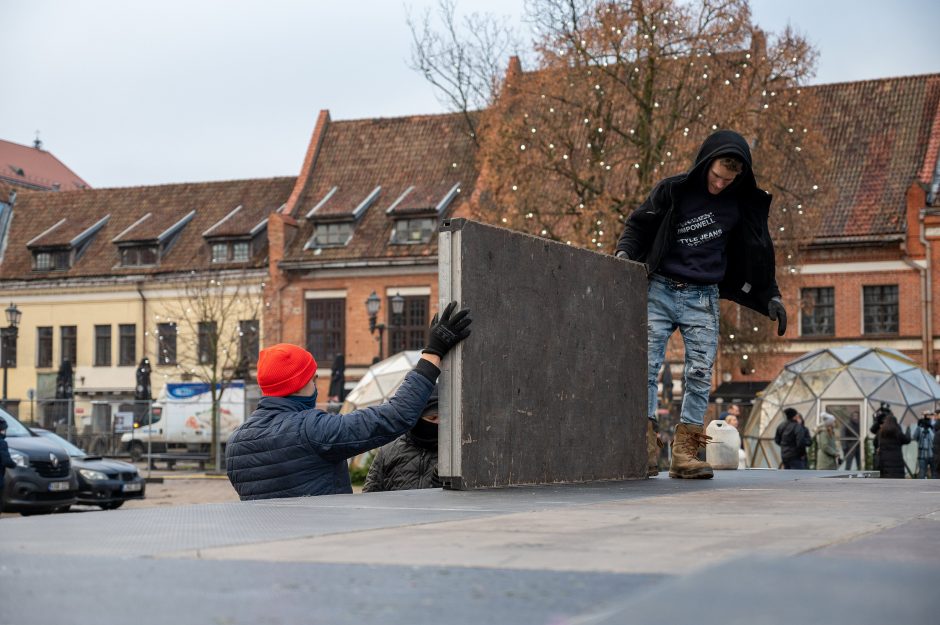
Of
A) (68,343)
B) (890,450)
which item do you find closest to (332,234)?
(68,343)

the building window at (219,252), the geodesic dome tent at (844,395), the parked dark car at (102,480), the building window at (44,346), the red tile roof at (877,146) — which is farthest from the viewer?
the building window at (44,346)

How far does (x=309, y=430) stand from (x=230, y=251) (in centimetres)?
5067

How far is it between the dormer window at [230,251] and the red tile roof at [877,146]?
22.7 meters

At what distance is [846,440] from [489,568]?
34902mm

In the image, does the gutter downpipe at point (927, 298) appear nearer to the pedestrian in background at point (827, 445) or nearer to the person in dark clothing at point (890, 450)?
the pedestrian in background at point (827, 445)

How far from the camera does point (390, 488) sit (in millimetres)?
7387

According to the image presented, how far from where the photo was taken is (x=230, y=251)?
55.8 m

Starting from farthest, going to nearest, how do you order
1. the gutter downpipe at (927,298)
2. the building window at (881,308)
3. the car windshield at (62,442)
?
the building window at (881,308) → the gutter downpipe at (927,298) → the car windshield at (62,442)

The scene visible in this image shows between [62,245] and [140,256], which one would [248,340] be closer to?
[140,256]

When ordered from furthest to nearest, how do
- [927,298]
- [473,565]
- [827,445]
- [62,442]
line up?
1. [927,298]
2. [827,445]
3. [62,442]
4. [473,565]

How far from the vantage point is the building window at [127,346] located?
56.6 metres

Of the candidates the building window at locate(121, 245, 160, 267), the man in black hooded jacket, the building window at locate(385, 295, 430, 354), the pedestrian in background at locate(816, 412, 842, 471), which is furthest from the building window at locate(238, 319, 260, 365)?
the man in black hooded jacket

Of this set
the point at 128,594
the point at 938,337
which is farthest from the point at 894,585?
the point at 938,337

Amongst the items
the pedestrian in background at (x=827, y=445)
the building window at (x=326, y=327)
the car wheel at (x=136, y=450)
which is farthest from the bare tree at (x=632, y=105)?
the building window at (x=326, y=327)
